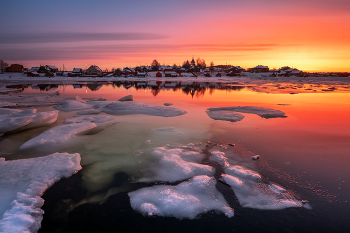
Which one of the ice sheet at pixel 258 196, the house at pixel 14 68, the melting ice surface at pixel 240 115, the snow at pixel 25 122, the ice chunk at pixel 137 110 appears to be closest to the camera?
the ice sheet at pixel 258 196

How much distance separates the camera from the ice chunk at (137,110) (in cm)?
1134


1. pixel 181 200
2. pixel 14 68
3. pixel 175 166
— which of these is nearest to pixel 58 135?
pixel 175 166

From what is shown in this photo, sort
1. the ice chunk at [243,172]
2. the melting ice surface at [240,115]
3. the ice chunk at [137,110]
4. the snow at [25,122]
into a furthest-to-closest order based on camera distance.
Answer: the ice chunk at [137,110]
the melting ice surface at [240,115]
the snow at [25,122]
the ice chunk at [243,172]

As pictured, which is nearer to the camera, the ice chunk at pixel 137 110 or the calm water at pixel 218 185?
the calm water at pixel 218 185

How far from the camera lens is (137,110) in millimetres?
11969

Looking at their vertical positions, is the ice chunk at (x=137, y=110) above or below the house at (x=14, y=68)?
below

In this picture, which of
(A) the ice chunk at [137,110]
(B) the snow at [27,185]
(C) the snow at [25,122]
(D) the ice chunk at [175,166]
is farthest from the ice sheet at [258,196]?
(C) the snow at [25,122]

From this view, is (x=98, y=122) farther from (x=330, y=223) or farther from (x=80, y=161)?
(x=330, y=223)

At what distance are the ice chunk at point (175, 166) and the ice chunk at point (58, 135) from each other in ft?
11.5

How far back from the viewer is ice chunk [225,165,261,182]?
4.44 metres

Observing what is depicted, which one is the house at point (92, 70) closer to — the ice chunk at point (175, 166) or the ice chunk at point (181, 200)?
the ice chunk at point (175, 166)

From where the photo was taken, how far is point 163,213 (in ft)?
11.3

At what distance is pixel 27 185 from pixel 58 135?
320 centimetres

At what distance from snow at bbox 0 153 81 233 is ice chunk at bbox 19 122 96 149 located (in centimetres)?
137
